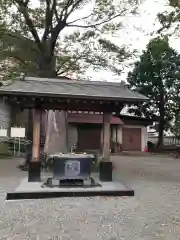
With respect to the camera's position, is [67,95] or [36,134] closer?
[67,95]

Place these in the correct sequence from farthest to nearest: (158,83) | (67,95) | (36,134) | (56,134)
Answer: (158,83), (56,134), (36,134), (67,95)

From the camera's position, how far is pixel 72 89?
1099 cm

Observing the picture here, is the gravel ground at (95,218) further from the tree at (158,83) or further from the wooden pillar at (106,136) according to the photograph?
the tree at (158,83)

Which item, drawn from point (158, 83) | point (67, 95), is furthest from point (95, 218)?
point (158, 83)

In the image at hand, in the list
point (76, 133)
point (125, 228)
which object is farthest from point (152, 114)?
point (125, 228)

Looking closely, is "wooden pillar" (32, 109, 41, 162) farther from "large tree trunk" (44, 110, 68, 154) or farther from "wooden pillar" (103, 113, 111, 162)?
"large tree trunk" (44, 110, 68, 154)

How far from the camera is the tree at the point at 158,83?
93.8 ft

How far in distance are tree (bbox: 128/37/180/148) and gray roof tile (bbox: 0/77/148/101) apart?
672 inches

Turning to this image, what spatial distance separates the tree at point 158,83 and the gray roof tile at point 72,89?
1706cm

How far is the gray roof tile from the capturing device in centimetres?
1015

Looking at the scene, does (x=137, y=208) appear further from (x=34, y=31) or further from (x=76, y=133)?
(x=76, y=133)

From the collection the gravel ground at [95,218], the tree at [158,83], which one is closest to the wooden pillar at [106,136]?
the gravel ground at [95,218]

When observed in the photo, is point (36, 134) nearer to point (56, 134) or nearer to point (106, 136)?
point (106, 136)

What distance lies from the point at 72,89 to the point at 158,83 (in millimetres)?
19284
